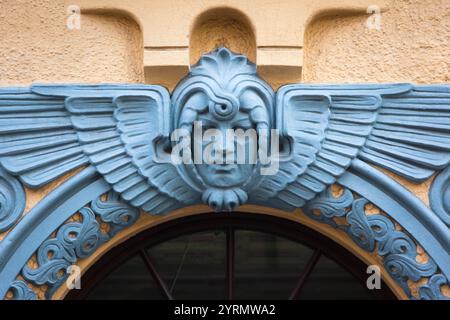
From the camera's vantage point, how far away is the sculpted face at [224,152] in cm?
258

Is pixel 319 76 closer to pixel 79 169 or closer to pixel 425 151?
pixel 425 151

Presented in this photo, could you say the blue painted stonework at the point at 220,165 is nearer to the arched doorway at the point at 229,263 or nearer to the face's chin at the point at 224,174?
the face's chin at the point at 224,174

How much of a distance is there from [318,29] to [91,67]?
835 millimetres

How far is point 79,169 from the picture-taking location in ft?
8.64

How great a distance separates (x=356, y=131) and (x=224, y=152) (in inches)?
18.5

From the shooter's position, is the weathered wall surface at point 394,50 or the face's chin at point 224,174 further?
the weathered wall surface at point 394,50

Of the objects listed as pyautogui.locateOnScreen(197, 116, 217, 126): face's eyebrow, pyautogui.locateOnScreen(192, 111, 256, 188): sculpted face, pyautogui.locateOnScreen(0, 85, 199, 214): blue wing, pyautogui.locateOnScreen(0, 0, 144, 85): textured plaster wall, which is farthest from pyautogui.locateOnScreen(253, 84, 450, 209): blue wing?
pyautogui.locateOnScreen(0, 0, 144, 85): textured plaster wall

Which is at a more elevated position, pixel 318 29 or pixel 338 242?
pixel 318 29

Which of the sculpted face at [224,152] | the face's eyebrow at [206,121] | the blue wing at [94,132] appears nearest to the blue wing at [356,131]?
the sculpted face at [224,152]

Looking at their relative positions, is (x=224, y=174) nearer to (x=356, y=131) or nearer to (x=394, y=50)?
(x=356, y=131)

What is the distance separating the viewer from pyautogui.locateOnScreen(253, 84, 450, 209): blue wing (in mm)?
2607

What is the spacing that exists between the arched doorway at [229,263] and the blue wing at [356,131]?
1.02 ft

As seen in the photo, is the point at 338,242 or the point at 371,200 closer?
the point at 371,200
